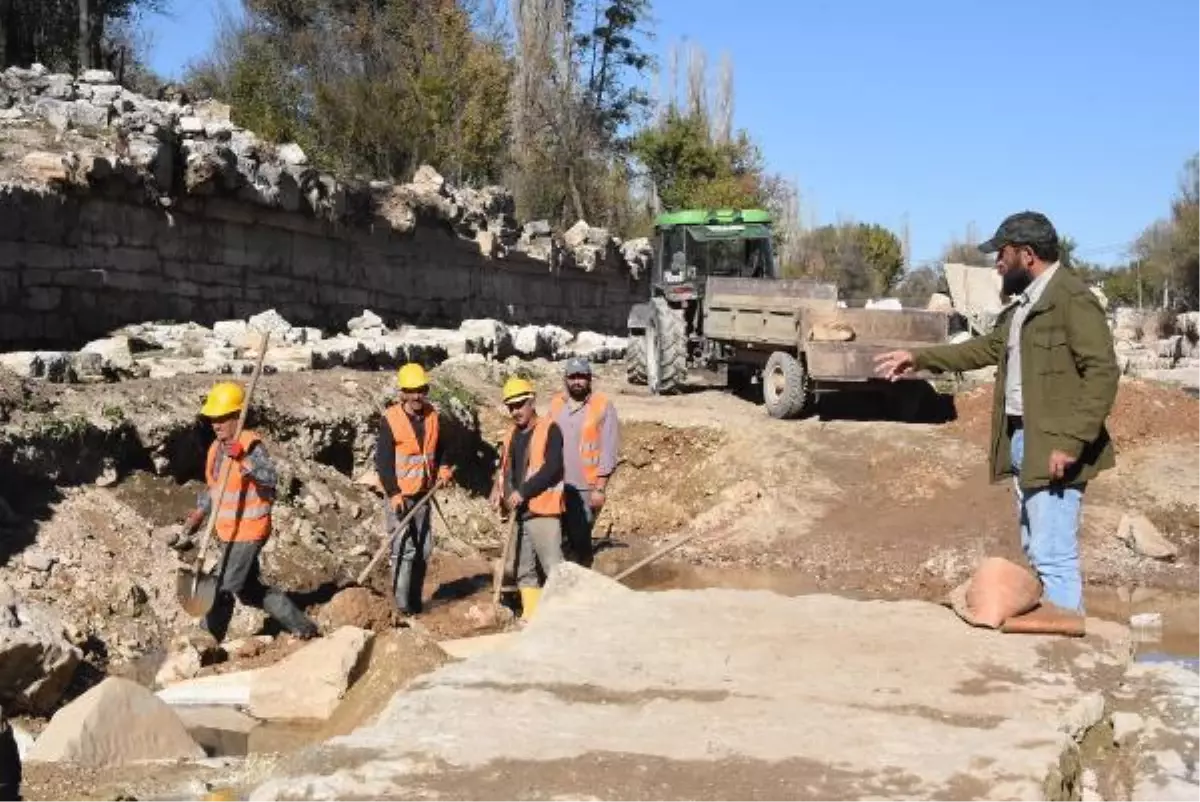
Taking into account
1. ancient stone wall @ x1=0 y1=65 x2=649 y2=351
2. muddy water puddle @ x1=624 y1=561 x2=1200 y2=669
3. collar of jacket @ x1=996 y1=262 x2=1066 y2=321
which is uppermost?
ancient stone wall @ x1=0 y1=65 x2=649 y2=351

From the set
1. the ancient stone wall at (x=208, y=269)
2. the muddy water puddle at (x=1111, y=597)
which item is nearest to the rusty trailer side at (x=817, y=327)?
the muddy water puddle at (x=1111, y=597)

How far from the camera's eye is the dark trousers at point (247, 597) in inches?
282

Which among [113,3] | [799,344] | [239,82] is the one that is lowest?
[799,344]

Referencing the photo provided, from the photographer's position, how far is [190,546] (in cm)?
816

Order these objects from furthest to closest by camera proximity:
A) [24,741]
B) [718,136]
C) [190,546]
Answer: [718,136] → [190,546] → [24,741]

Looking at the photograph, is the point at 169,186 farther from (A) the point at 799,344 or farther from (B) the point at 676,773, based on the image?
(B) the point at 676,773

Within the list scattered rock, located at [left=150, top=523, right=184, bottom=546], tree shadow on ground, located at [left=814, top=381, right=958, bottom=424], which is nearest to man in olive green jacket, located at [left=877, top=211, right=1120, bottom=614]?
scattered rock, located at [left=150, top=523, right=184, bottom=546]

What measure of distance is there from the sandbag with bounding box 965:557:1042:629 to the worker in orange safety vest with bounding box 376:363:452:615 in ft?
13.4

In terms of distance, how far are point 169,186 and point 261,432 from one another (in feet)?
13.0

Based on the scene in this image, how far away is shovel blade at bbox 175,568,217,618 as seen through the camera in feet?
23.3

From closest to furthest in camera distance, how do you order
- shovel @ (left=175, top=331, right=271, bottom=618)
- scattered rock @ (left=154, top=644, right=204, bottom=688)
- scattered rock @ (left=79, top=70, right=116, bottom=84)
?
scattered rock @ (left=154, top=644, right=204, bottom=688)
shovel @ (left=175, top=331, right=271, bottom=618)
scattered rock @ (left=79, top=70, right=116, bottom=84)

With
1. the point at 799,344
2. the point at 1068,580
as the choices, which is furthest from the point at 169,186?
the point at 1068,580

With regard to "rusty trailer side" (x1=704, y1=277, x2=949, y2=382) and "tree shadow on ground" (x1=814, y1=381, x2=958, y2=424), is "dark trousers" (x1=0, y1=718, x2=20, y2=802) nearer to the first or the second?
"rusty trailer side" (x1=704, y1=277, x2=949, y2=382)

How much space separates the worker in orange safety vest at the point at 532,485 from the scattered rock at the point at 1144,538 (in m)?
5.65
